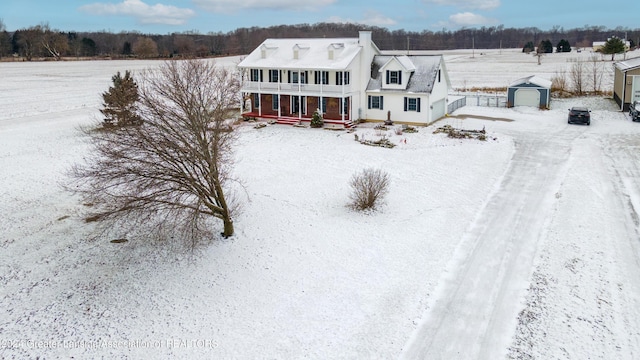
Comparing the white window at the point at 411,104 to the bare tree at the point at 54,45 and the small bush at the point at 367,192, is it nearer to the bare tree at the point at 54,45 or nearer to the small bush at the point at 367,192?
the small bush at the point at 367,192

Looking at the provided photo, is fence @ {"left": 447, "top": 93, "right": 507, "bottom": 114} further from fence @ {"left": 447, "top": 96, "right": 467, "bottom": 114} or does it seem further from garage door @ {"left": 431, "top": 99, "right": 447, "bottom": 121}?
garage door @ {"left": 431, "top": 99, "right": 447, "bottom": 121}

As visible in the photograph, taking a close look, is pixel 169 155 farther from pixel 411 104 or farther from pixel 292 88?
pixel 411 104

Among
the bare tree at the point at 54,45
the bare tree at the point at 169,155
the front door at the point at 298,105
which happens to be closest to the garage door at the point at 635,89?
the front door at the point at 298,105

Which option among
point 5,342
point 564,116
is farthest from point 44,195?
point 564,116

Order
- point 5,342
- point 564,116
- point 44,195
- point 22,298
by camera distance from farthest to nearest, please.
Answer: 1. point 564,116
2. point 44,195
3. point 22,298
4. point 5,342

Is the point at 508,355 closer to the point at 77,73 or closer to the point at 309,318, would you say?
the point at 309,318

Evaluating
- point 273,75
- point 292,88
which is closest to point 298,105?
point 292,88
